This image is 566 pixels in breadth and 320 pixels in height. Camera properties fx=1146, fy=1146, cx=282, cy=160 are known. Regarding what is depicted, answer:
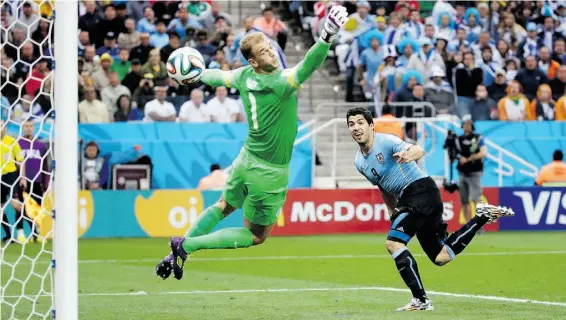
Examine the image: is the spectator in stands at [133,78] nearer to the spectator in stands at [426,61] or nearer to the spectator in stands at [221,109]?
the spectator in stands at [221,109]

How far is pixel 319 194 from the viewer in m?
21.5

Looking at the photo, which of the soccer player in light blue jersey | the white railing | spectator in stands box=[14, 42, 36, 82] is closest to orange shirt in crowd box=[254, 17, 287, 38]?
the white railing

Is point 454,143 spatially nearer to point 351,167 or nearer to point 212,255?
point 351,167

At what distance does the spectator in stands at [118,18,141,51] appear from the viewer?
78.0 ft

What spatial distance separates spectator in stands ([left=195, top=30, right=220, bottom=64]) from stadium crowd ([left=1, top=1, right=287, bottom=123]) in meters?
0.02

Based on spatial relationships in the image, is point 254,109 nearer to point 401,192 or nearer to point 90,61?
point 401,192

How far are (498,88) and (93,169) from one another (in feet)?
30.4

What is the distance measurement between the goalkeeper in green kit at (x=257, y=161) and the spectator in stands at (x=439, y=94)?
14.8 m

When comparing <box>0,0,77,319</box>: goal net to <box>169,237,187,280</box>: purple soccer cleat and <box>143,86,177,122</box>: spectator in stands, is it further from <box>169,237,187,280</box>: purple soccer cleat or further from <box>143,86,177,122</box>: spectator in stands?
<box>143,86,177,122</box>: spectator in stands

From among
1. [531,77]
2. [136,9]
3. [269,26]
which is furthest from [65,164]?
[531,77]

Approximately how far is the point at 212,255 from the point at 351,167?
23.4ft

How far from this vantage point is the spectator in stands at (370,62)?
24562 mm

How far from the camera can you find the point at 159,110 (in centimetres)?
2238

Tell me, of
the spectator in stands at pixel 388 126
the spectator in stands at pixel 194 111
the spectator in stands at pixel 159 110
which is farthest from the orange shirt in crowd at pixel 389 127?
the spectator in stands at pixel 159 110
